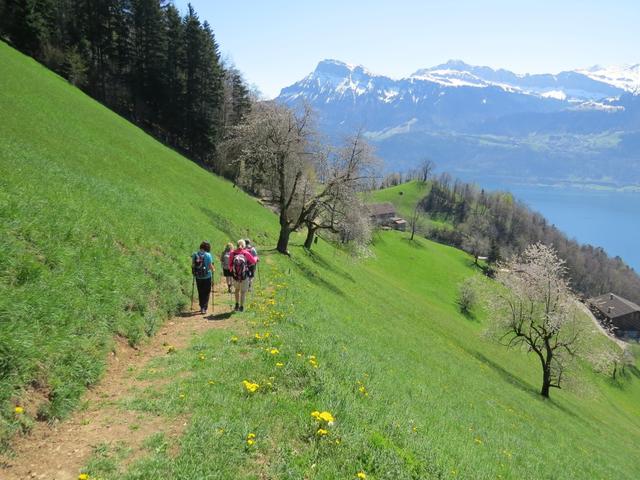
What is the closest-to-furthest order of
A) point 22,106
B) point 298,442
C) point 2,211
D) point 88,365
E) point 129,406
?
1. point 298,442
2. point 129,406
3. point 88,365
4. point 2,211
5. point 22,106

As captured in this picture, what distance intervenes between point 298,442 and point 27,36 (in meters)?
67.9

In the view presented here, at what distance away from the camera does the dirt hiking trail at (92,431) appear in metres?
6.53

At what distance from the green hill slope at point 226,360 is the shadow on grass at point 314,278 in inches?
11.7

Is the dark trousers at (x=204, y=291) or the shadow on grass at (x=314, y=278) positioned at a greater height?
the dark trousers at (x=204, y=291)

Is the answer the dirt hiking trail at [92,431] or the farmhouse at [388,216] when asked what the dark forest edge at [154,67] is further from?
the farmhouse at [388,216]

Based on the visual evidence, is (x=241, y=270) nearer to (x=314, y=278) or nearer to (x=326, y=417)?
(x=326, y=417)

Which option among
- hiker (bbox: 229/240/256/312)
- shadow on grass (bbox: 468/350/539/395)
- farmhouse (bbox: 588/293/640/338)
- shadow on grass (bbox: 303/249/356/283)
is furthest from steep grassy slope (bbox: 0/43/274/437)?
farmhouse (bbox: 588/293/640/338)

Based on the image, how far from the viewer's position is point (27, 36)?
54094 millimetres

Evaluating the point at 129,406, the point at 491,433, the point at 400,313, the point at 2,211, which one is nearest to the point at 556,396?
the point at 400,313

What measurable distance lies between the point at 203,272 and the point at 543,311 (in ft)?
108

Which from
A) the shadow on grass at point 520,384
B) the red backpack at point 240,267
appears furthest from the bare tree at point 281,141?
the shadow on grass at point 520,384

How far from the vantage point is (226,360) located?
10.9 meters

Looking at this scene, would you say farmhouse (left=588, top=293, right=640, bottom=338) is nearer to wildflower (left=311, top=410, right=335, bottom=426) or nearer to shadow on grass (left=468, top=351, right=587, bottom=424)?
shadow on grass (left=468, top=351, right=587, bottom=424)

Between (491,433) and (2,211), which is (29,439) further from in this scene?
(491,433)
